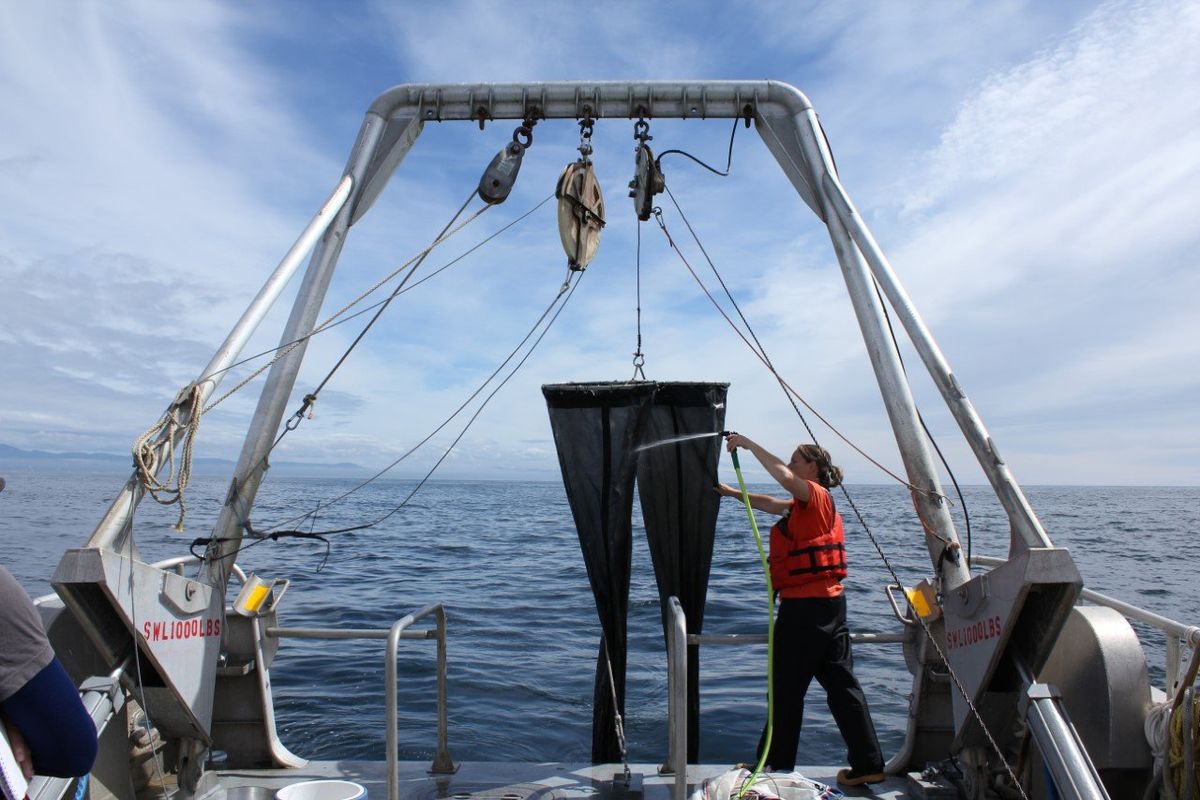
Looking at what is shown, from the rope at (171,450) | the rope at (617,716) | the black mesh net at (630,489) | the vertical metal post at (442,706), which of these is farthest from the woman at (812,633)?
the rope at (171,450)

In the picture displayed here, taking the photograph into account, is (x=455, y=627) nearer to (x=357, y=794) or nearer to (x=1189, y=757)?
(x=357, y=794)

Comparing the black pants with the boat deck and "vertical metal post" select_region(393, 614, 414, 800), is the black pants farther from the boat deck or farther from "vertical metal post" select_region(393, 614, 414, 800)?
"vertical metal post" select_region(393, 614, 414, 800)

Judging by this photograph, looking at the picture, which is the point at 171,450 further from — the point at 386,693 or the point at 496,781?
the point at 496,781

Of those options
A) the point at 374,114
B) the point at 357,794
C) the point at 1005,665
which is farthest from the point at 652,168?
the point at 357,794

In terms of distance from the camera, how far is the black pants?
14.9ft

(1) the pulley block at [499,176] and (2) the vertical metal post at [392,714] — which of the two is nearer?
(2) the vertical metal post at [392,714]

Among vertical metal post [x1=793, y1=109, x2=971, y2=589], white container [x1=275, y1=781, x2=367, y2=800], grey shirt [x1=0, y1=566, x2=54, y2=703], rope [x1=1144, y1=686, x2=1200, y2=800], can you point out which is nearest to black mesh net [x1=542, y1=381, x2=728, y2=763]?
vertical metal post [x1=793, y1=109, x2=971, y2=589]

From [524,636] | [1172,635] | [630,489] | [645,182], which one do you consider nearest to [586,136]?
[645,182]

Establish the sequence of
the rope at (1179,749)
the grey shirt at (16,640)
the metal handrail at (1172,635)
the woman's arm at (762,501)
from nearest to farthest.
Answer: the grey shirt at (16,640) < the rope at (1179,749) < the metal handrail at (1172,635) < the woman's arm at (762,501)

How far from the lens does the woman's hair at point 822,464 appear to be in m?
4.85

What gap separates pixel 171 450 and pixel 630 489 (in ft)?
7.81

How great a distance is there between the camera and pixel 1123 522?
37594 mm

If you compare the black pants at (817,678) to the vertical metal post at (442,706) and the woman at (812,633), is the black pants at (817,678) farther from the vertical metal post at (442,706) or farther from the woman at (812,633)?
the vertical metal post at (442,706)

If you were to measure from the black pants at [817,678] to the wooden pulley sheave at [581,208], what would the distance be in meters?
2.58
